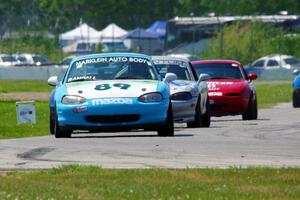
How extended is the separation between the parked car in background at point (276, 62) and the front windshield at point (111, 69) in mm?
48099

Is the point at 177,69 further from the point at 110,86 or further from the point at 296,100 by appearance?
the point at 296,100

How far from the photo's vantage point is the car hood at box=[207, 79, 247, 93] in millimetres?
29844

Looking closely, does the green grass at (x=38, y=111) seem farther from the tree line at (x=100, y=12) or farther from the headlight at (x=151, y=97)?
the tree line at (x=100, y=12)

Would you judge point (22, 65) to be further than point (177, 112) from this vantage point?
Yes

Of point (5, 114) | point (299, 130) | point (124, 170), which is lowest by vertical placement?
point (5, 114)

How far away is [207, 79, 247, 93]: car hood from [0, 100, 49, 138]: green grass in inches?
141

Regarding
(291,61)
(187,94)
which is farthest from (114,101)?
(291,61)

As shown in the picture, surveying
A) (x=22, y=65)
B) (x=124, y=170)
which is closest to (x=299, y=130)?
(x=124, y=170)

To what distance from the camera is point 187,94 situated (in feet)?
80.7

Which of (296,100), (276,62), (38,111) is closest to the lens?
(38,111)

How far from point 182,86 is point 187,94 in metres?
0.38

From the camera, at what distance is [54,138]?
69.5 ft

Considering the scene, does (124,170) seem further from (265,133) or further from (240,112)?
(240,112)

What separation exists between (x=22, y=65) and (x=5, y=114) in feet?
143
